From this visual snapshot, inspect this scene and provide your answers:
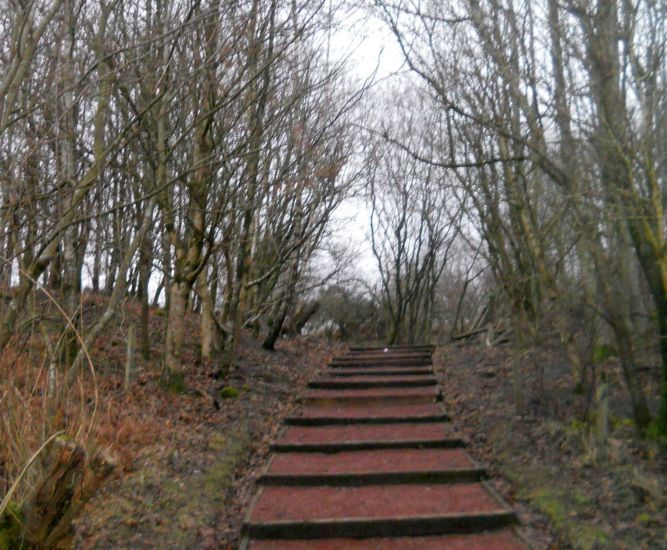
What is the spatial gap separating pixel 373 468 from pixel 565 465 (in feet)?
6.52

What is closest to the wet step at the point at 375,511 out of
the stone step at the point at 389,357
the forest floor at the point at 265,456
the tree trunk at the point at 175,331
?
the forest floor at the point at 265,456

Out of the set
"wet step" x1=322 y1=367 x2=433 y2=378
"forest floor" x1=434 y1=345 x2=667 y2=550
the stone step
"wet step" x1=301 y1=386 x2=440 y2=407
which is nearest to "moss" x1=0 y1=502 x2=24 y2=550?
"forest floor" x1=434 y1=345 x2=667 y2=550

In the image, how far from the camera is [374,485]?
7.11 m

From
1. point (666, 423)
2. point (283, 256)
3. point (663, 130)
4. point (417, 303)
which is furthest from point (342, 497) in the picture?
point (417, 303)

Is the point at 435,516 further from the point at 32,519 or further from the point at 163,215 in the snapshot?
the point at 163,215

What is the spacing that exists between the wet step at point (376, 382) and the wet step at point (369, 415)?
130 cm

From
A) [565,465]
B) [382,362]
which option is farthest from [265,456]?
[382,362]

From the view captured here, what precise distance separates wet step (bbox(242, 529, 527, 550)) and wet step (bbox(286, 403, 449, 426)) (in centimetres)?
396

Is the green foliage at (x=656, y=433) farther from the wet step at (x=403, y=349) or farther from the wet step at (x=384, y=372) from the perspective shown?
the wet step at (x=403, y=349)

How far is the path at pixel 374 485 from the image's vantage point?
5.80 m

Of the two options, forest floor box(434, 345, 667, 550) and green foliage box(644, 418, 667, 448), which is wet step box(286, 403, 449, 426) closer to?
forest floor box(434, 345, 667, 550)

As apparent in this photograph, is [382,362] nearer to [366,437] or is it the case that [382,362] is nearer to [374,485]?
[366,437]

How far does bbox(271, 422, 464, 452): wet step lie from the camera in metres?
8.41

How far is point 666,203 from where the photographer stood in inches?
261
